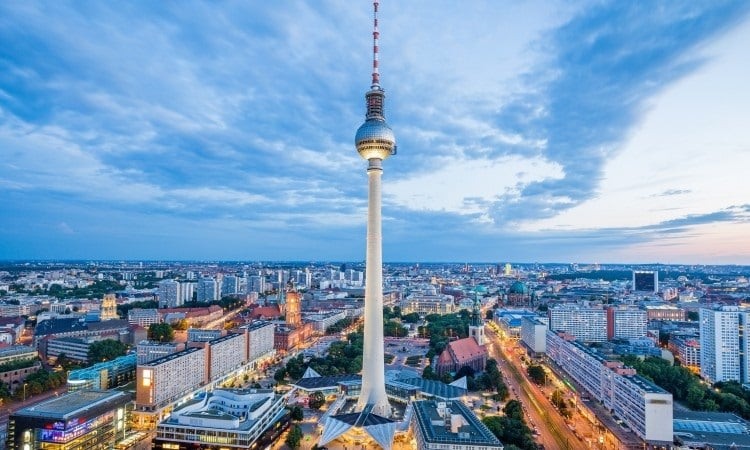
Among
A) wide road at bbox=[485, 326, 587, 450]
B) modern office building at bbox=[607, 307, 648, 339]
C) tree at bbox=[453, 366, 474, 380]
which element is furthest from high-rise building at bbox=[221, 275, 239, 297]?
modern office building at bbox=[607, 307, 648, 339]

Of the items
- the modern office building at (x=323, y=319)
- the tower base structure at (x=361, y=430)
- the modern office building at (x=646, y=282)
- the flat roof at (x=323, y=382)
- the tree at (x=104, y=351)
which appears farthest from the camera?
the modern office building at (x=646, y=282)

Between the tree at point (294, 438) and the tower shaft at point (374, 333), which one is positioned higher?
the tower shaft at point (374, 333)

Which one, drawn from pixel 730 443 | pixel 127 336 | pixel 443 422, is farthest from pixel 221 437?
pixel 127 336

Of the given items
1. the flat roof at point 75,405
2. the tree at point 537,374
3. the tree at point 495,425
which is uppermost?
the flat roof at point 75,405

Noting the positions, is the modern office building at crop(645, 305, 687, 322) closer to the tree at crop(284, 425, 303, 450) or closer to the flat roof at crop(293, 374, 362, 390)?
the flat roof at crop(293, 374, 362, 390)

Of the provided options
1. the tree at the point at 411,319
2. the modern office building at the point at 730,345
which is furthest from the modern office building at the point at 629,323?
the tree at the point at 411,319

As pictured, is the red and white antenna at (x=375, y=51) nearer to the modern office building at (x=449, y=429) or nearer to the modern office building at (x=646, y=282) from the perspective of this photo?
the modern office building at (x=449, y=429)

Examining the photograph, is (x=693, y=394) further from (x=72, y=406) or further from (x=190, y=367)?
(x=72, y=406)
